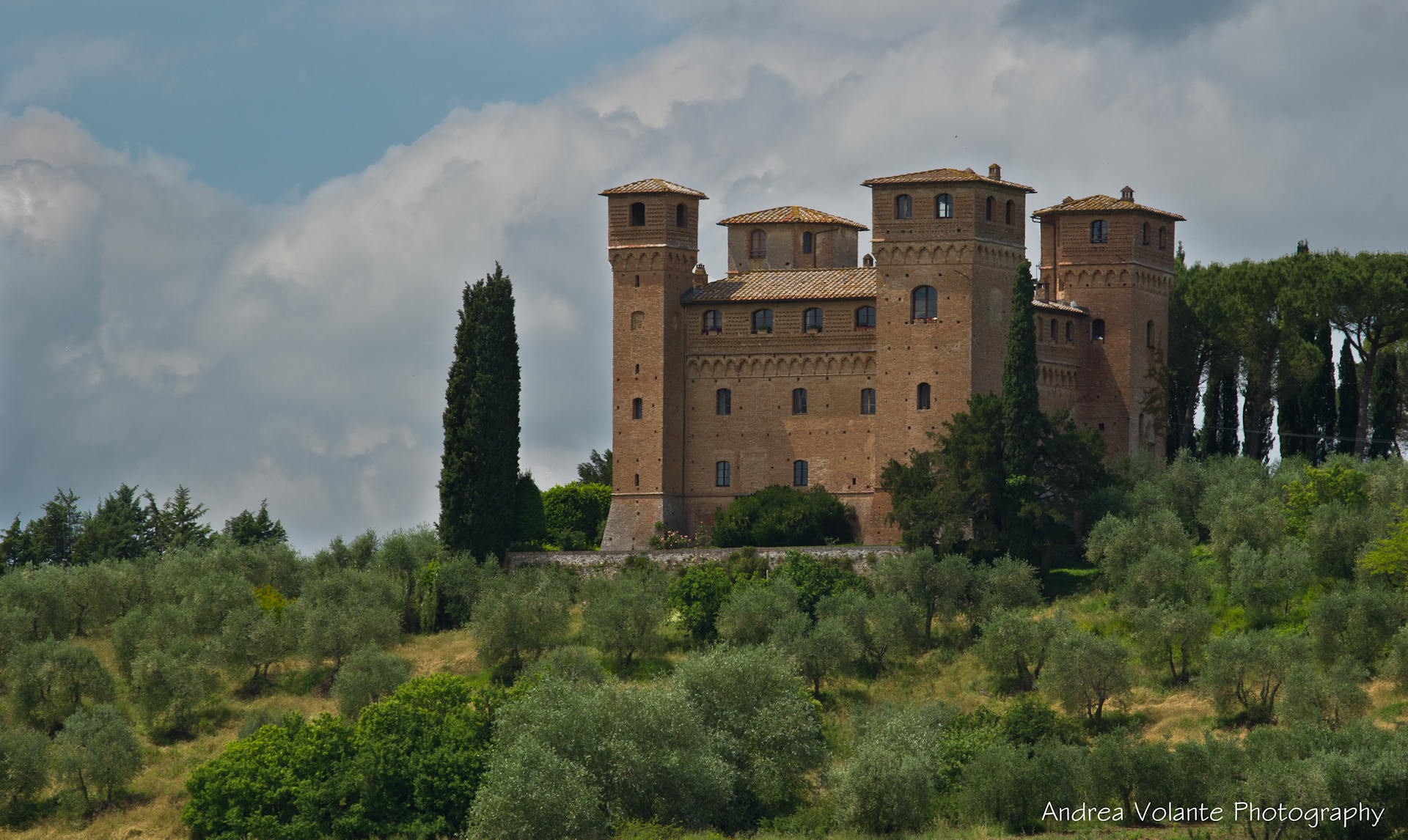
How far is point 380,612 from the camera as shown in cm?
5612

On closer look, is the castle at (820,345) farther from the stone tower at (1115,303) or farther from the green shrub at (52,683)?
the green shrub at (52,683)

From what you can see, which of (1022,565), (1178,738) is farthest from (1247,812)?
(1022,565)

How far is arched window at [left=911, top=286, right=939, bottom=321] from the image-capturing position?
60312 millimetres

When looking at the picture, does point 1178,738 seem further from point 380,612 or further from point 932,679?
point 380,612

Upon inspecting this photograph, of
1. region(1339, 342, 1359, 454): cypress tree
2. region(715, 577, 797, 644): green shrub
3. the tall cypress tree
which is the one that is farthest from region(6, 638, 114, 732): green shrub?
region(1339, 342, 1359, 454): cypress tree

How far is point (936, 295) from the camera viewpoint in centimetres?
6034

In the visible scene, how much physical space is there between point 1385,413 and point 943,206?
15.5 metres

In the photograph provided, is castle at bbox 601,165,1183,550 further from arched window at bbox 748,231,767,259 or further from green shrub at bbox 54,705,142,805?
green shrub at bbox 54,705,142,805

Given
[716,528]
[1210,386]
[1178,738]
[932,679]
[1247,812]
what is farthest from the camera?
[1210,386]

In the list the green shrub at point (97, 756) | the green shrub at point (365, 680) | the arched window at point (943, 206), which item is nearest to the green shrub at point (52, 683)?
the green shrub at point (97, 756)

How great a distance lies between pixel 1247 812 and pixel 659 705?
12.0 metres

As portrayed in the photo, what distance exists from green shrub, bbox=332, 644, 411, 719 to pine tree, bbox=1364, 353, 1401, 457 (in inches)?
1208

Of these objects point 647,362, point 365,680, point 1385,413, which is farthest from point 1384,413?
point 365,680

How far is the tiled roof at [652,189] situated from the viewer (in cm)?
6319
